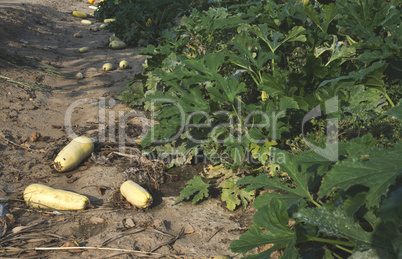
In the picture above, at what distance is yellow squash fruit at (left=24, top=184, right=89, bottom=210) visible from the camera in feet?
10.6

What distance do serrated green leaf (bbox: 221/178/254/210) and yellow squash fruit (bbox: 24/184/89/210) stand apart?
120cm

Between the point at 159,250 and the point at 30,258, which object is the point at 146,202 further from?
the point at 30,258

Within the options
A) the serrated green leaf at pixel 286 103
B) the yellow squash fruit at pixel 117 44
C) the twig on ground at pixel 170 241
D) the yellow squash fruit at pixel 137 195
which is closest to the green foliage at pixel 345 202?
the serrated green leaf at pixel 286 103

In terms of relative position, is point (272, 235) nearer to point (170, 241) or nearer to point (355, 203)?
point (355, 203)

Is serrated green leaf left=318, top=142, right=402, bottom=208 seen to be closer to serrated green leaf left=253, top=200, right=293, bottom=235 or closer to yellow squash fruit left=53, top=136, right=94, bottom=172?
serrated green leaf left=253, top=200, right=293, bottom=235

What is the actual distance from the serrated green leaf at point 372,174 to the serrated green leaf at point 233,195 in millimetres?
1427

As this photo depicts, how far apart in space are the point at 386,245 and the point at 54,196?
8.37ft

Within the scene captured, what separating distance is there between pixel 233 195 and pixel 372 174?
1657 mm

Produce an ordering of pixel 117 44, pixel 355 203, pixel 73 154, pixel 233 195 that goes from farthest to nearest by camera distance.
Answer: pixel 117 44 < pixel 73 154 < pixel 233 195 < pixel 355 203

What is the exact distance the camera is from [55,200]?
128 inches

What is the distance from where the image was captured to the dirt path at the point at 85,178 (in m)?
2.87

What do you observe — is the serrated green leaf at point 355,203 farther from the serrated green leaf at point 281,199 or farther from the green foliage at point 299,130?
the serrated green leaf at point 281,199

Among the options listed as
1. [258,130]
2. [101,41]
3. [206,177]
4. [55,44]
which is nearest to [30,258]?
[206,177]

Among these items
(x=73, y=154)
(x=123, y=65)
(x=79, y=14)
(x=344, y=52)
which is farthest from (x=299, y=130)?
(x=79, y=14)
